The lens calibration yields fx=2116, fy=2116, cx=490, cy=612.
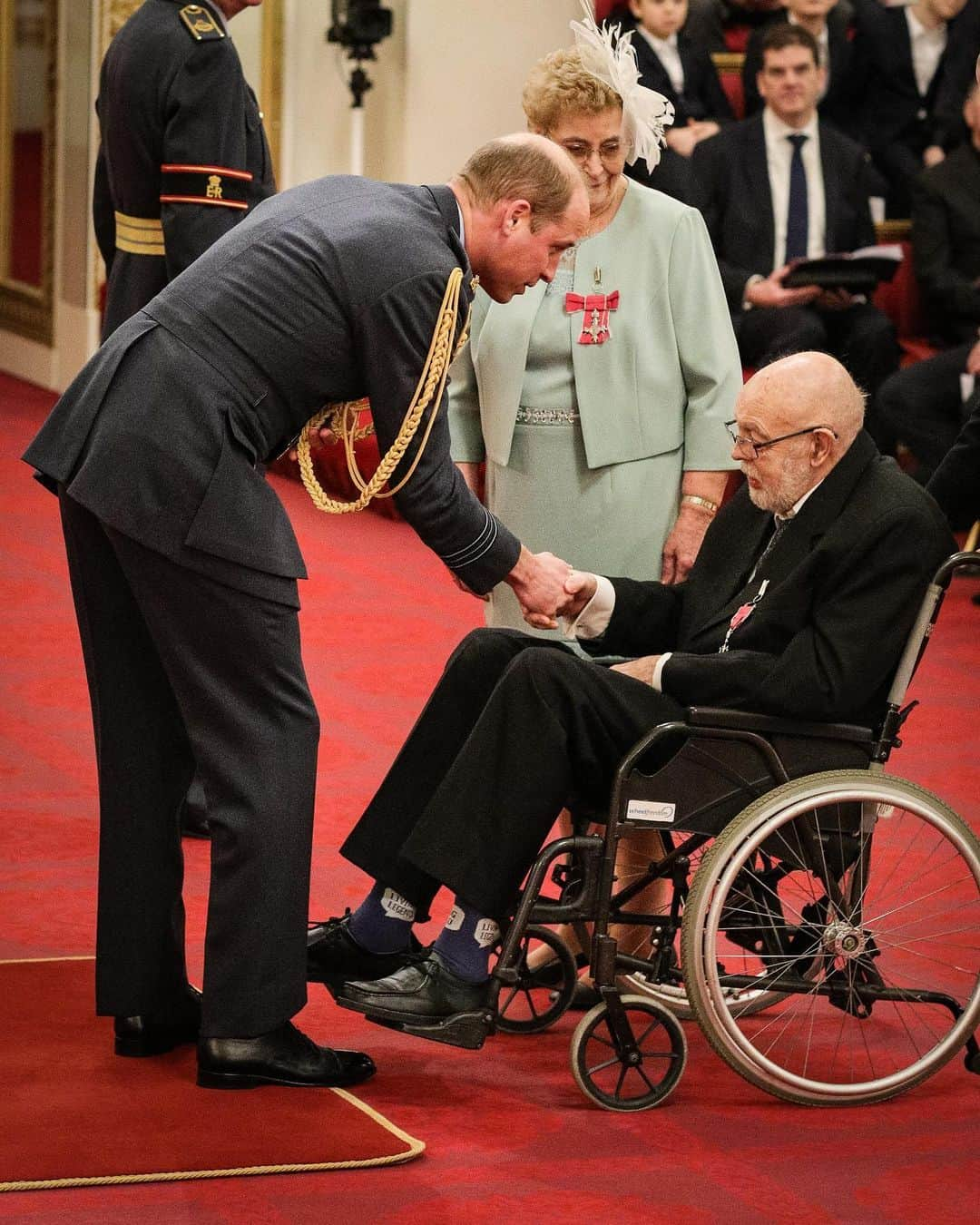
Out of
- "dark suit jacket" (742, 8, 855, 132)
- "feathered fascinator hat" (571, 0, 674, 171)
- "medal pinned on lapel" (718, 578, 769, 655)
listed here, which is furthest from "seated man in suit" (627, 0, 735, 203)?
"medal pinned on lapel" (718, 578, 769, 655)

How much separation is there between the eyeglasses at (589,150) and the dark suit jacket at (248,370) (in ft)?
1.96

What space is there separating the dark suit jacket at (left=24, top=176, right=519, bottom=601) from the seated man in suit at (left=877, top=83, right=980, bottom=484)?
13.5 ft

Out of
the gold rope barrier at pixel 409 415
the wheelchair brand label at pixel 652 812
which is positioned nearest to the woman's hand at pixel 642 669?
the wheelchair brand label at pixel 652 812

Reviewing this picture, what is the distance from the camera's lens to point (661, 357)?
343 cm

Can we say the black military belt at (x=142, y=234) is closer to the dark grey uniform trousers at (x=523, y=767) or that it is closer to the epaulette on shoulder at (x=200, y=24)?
the epaulette on shoulder at (x=200, y=24)

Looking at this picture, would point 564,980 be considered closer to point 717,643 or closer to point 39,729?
point 717,643

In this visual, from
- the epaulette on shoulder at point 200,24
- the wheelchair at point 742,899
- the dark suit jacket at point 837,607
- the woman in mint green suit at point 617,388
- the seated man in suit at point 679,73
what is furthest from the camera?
the seated man in suit at point 679,73

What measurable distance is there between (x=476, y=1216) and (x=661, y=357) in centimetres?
150

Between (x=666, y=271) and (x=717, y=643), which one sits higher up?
(x=666, y=271)

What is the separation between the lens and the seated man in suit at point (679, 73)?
7133 millimetres

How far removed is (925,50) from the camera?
25.3 ft

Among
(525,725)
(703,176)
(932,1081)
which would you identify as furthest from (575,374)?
(703,176)

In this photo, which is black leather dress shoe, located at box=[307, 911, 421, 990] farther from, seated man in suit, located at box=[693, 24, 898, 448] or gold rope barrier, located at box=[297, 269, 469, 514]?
seated man in suit, located at box=[693, 24, 898, 448]

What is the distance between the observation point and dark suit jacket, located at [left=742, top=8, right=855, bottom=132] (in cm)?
730
